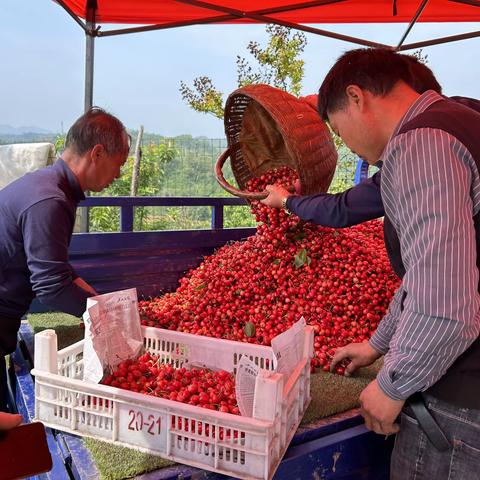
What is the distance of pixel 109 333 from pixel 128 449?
15.0 inches

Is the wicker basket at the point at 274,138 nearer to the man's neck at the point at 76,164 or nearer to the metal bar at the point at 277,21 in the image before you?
the man's neck at the point at 76,164

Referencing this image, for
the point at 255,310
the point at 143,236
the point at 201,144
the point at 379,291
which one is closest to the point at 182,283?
the point at 143,236

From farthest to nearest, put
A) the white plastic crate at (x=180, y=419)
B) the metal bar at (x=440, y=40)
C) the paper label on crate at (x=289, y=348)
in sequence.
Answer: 1. the metal bar at (x=440, y=40)
2. the paper label on crate at (x=289, y=348)
3. the white plastic crate at (x=180, y=419)

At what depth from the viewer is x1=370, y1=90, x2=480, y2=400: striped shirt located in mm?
978

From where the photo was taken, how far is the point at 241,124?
2.75 metres

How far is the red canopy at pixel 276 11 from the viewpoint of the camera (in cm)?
439

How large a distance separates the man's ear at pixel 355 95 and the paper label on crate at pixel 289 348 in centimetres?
58

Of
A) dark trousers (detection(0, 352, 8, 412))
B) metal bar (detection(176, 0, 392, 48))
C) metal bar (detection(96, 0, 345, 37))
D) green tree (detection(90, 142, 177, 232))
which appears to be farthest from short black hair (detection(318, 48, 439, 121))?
green tree (detection(90, 142, 177, 232))

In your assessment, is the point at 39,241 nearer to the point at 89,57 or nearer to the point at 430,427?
the point at 430,427

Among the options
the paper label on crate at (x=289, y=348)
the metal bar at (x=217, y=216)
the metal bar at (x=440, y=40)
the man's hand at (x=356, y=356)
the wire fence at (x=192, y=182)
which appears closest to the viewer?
the paper label on crate at (x=289, y=348)

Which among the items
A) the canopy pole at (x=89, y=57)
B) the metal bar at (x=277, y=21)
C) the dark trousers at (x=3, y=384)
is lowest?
the dark trousers at (x=3, y=384)

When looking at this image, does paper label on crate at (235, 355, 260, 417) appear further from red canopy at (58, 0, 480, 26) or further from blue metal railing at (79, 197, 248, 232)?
red canopy at (58, 0, 480, 26)

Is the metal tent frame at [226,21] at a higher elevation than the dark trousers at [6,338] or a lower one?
higher

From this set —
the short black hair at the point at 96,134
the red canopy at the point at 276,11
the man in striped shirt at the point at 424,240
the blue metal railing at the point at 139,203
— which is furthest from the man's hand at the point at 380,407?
the red canopy at the point at 276,11
